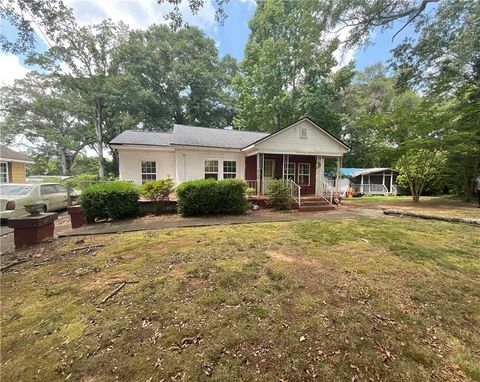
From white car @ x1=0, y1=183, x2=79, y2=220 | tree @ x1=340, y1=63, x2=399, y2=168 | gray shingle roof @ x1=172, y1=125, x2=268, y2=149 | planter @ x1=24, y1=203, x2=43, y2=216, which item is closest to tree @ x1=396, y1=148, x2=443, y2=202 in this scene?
gray shingle roof @ x1=172, y1=125, x2=268, y2=149

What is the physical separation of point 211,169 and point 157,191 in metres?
4.45

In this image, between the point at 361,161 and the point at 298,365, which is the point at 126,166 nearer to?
the point at 298,365

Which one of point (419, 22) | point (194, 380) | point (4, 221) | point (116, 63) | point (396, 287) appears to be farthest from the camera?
point (116, 63)

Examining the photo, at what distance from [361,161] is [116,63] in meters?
32.9

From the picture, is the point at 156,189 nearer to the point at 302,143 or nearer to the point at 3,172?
the point at 302,143

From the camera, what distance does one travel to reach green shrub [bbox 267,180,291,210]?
10.3 m

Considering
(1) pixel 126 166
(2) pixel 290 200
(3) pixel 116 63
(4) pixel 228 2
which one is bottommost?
(2) pixel 290 200

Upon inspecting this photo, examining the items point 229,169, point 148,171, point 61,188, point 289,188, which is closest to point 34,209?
point 61,188

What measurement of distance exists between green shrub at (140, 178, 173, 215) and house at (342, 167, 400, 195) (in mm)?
22347

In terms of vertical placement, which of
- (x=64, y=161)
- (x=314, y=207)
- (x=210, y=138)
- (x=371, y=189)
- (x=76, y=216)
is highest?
(x=64, y=161)

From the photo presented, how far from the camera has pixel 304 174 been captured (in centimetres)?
1431

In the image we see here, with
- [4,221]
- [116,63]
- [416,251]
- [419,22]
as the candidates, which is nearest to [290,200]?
[416,251]

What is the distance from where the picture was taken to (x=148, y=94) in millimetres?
26438

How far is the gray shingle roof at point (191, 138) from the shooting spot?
12.3 meters
